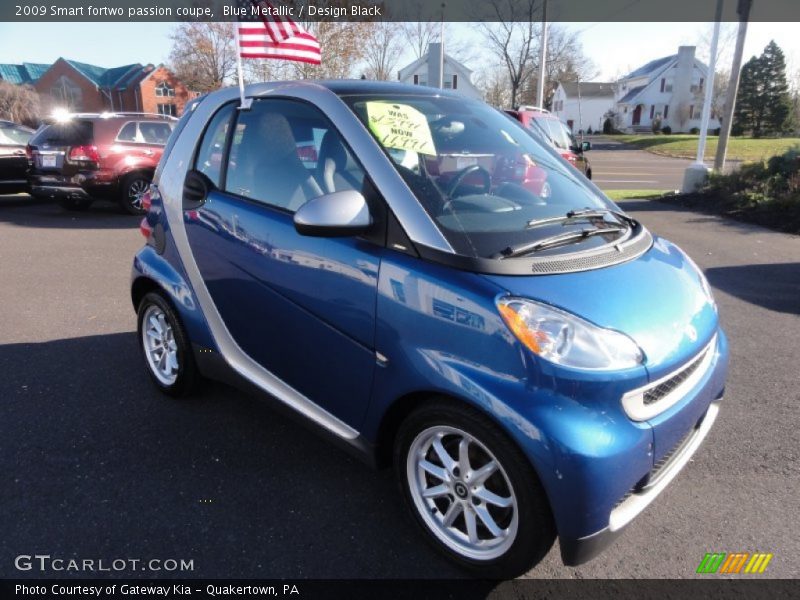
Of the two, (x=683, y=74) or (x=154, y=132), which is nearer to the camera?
(x=154, y=132)

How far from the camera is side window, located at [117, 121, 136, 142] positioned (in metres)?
9.73

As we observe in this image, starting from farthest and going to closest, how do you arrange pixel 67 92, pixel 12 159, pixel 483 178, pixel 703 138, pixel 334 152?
1. pixel 67 92
2. pixel 703 138
3. pixel 12 159
4. pixel 483 178
5. pixel 334 152

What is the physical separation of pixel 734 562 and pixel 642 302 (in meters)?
1.15

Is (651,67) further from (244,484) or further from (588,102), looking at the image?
(244,484)

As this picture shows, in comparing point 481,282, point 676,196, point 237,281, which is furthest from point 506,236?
point 676,196

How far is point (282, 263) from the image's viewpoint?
8.16 ft

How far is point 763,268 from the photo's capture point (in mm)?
6645

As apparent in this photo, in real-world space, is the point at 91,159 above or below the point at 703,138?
below

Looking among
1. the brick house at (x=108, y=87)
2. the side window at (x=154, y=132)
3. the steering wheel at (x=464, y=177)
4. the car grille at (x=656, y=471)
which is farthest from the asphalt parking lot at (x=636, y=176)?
the brick house at (x=108, y=87)

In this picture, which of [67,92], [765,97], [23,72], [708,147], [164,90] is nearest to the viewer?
[708,147]

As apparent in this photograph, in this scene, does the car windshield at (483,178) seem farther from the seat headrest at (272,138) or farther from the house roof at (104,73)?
the house roof at (104,73)

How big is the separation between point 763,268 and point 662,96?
234 ft

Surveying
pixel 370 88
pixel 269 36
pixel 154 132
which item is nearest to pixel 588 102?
pixel 154 132

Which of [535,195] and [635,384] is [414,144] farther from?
[635,384]
